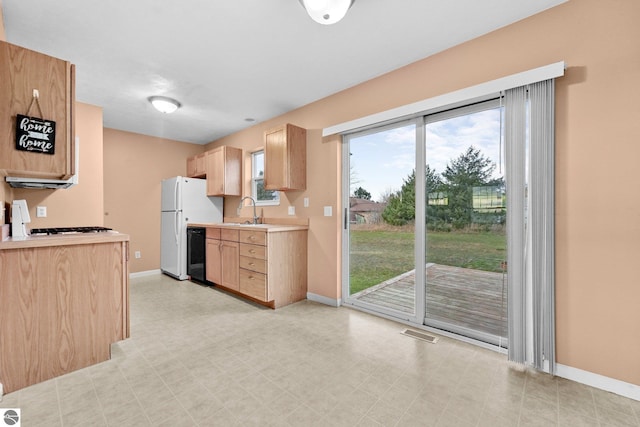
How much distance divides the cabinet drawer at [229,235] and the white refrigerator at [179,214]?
1.08 m

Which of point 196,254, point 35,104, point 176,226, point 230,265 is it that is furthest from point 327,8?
point 176,226

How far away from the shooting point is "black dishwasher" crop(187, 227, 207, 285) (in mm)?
4145

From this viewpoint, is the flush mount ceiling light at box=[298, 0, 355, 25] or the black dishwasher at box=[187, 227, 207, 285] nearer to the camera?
the flush mount ceiling light at box=[298, 0, 355, 25]

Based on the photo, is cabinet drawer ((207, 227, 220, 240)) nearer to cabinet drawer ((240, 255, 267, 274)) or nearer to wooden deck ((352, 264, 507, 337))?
cabinet drawer ((240, 255, 267, 274))

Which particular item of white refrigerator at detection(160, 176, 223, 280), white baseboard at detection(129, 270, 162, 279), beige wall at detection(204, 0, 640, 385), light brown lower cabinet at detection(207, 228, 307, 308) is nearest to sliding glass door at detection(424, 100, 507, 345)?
beige wall at detection(204, 0, 640, 385)

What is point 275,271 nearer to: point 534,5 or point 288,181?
point 288,181

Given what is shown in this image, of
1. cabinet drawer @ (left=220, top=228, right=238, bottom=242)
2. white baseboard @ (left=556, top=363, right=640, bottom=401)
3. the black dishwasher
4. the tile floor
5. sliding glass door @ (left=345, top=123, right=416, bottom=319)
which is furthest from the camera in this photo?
the black dishwasher

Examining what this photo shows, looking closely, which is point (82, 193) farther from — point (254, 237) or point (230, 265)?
point (254, 237)

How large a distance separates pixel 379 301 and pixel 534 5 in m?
2.75

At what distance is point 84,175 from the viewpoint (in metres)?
3.39

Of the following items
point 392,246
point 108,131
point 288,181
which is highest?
Answer: point 108,131

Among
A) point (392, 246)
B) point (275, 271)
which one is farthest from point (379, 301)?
point (275, 271)

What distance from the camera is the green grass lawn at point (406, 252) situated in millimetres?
2285

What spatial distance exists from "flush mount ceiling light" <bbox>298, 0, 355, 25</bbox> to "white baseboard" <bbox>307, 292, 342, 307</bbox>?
269cm
